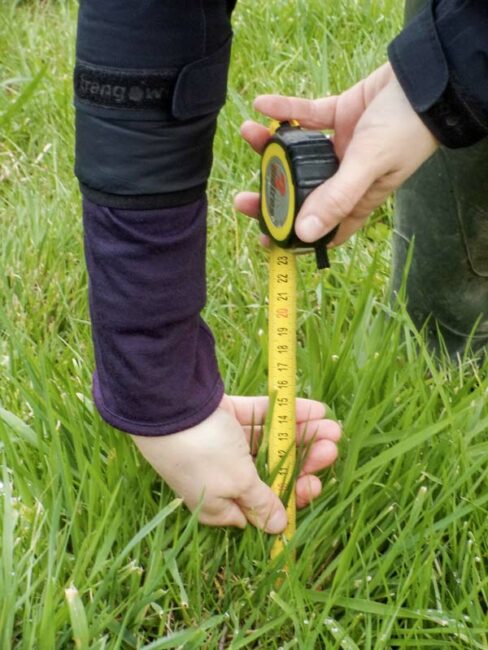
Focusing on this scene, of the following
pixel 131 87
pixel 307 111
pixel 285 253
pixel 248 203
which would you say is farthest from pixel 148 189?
pixel 307 111

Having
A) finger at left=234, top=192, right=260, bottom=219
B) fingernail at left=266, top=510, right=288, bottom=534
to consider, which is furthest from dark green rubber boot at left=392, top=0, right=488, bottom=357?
fingernail at left=266, top=510, right=288, bottom=534

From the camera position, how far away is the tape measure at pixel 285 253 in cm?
114

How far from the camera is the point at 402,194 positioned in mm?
1838

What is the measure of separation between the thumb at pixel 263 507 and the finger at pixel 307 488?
0.06 meters

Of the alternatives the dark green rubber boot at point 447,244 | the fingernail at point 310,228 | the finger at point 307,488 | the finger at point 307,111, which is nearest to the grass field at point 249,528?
the finger at point 307,488

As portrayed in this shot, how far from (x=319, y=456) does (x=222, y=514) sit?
0.16 m

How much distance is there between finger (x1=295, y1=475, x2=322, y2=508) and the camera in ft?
4.42

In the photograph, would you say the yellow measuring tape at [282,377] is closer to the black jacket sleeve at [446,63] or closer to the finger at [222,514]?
the finger at [222,514]

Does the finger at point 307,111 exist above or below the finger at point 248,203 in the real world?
above

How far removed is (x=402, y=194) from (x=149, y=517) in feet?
2.64

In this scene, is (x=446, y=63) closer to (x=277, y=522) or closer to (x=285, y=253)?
(x=285, y=253)

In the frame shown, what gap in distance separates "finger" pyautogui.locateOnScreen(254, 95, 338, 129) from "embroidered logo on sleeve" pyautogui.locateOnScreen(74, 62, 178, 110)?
0.34 meters

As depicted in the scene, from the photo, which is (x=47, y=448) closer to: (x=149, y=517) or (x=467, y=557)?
(x=149, y=517)

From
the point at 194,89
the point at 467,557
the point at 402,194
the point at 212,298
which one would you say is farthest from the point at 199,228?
the point at 402,194
